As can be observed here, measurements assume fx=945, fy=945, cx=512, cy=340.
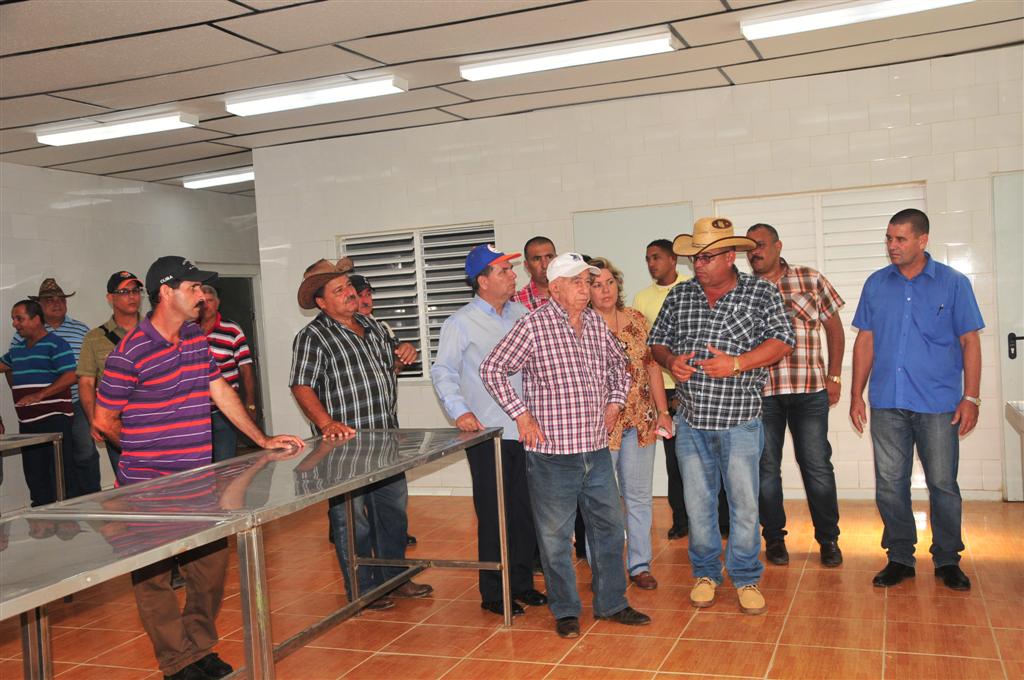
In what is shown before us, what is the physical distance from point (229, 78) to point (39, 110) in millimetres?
1441

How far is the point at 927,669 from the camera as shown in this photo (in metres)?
3.48

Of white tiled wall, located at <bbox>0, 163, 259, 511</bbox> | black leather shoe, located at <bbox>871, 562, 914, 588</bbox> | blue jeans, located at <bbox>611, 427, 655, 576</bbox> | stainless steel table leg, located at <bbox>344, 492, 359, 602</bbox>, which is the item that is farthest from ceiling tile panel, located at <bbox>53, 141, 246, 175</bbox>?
black leather shoe, located at <bbox>871, 562, 914, 588</bbox>

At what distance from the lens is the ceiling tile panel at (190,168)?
8414 millimetres

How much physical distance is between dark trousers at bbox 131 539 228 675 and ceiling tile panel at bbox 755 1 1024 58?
14.0 feet

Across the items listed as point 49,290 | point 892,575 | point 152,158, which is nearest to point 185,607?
point 892,575

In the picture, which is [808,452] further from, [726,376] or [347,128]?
[347,128]

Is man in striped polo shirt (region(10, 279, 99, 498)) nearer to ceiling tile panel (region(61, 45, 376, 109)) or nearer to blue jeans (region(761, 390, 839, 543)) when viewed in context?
ceiling tile panel (region(61, 45, 376, 109))

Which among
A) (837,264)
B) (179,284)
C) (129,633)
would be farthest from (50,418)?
(837,264)

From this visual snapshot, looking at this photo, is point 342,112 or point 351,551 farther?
point 342,112

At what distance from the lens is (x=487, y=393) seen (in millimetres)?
4453

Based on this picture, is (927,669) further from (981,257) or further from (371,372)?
(981,257)

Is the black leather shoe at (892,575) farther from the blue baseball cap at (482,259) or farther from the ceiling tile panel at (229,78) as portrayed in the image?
the ceiling tile panel at (229,78)

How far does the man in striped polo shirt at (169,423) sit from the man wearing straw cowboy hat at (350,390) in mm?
716

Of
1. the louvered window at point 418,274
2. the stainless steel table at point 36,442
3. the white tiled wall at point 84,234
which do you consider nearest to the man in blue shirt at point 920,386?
the louvered window at point 418,274
